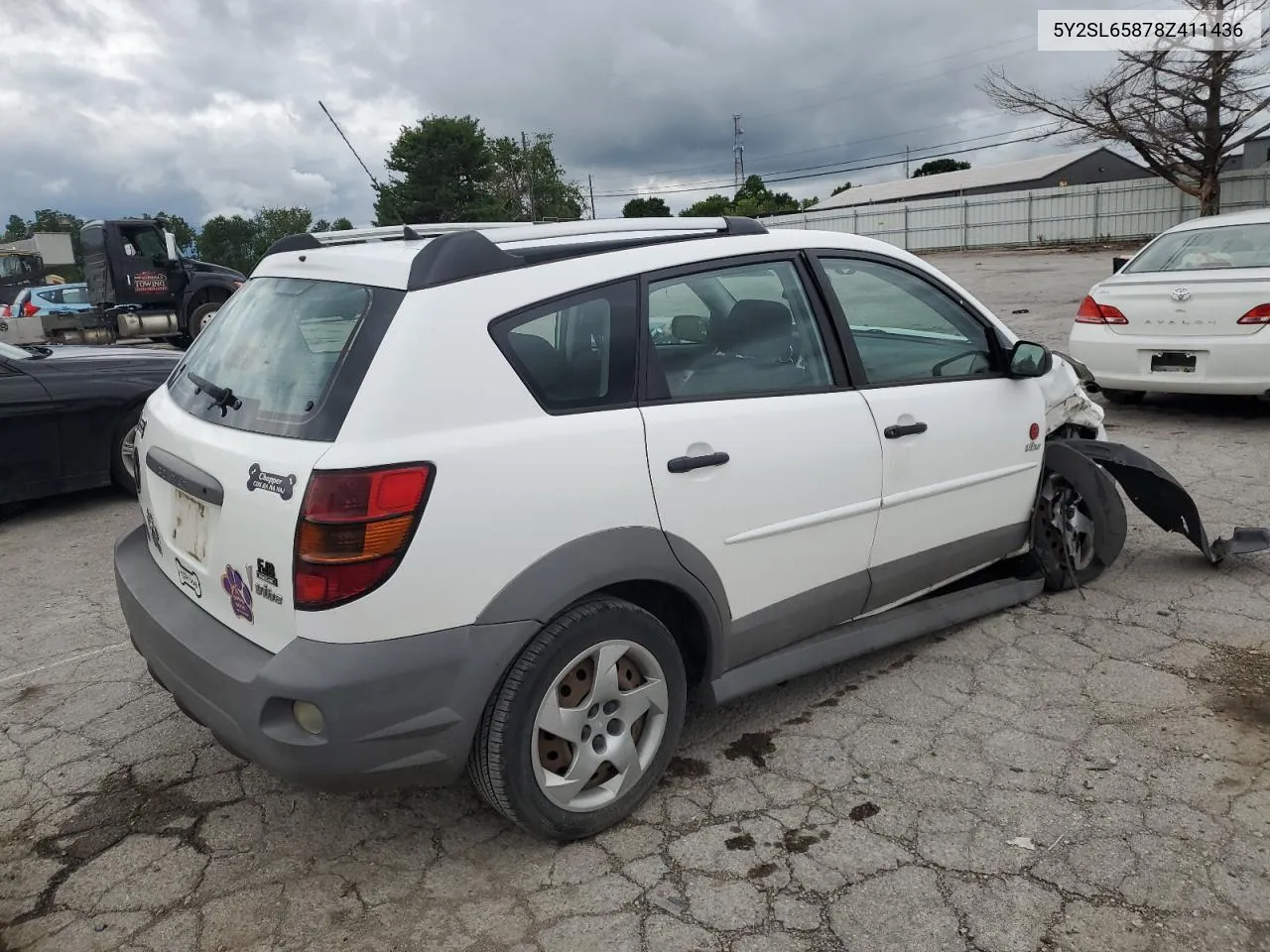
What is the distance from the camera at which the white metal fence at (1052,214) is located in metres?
30.7

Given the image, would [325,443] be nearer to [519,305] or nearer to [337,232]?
[519,305]

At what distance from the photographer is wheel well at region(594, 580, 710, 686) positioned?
2.69 meters

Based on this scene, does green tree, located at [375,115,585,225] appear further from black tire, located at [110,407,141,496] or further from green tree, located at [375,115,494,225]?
black tire, located at [110,407,141,496]

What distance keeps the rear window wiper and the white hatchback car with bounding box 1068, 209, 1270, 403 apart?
6.42 metres

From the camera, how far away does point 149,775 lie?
3.09 meters

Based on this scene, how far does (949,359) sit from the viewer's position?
361 centimetres

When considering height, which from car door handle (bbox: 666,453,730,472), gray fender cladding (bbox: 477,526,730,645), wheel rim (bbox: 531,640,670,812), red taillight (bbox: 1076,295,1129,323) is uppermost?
red taillight (bbox: 1076,295,1129,323)

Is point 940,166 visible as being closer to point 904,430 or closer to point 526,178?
point 526,178

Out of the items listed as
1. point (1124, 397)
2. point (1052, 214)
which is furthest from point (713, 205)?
point (1124, 397)

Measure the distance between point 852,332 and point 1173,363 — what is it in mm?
4741

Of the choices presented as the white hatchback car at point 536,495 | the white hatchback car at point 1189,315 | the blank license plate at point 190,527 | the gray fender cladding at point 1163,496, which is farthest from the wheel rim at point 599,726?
the white hatchback car at point 1189,315

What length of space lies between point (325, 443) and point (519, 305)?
611 millimetres

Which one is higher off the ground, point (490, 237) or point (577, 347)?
point (490, 237)

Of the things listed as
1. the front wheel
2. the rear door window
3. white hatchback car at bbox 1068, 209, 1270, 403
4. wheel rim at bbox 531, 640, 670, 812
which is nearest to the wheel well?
wheel rim at bbox 531, 640, 670, 812
